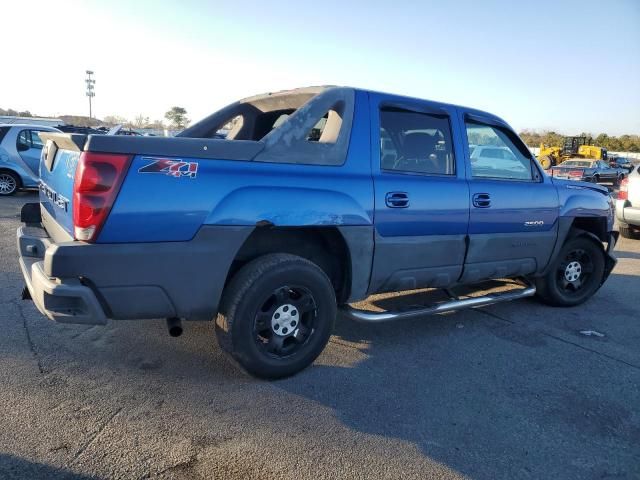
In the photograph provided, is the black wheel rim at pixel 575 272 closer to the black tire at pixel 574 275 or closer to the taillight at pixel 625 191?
the black tire at pixel 574 275

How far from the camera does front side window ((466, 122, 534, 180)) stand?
174 inches

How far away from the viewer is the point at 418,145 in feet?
13.5

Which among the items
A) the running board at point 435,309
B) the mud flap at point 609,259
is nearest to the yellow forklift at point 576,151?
the mud flap at point 609,259

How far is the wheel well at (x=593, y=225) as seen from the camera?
545 centimetres

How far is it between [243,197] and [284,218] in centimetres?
31

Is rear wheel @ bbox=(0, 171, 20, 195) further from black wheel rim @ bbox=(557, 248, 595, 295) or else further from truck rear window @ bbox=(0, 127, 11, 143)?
black wheel rim @ bbox=(557, 248, 595, 295)

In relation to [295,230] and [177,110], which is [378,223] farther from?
[177,110]

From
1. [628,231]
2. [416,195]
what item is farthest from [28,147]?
[628,231]

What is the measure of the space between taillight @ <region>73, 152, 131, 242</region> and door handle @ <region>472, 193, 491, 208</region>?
279cm

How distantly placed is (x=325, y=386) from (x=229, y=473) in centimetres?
104

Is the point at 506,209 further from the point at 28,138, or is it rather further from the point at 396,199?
the point at 28,138

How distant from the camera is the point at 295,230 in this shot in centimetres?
354

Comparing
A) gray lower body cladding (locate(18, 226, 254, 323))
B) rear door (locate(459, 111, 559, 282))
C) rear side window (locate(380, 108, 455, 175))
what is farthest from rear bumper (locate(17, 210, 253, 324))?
rear door (locate(459, 111, 559, 282))

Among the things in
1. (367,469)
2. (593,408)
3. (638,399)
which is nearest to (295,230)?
(367,469)
